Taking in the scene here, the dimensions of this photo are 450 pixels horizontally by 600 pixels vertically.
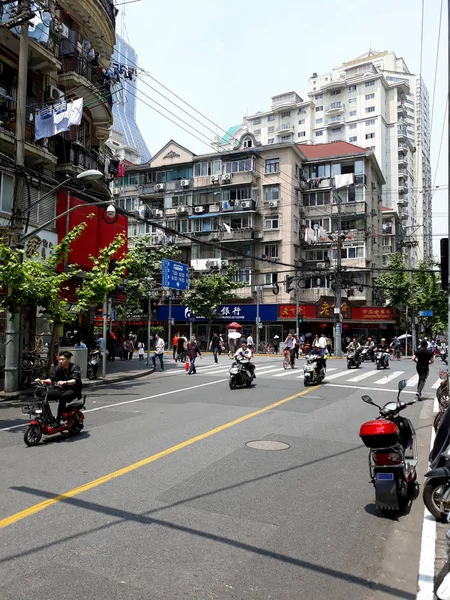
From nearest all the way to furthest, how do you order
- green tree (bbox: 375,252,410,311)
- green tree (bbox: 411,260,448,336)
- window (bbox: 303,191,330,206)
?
green tree (bbox: 375,252,410,311), green tree (bbox: 411,260,448,336), window (bbox: 303,191,330,206)

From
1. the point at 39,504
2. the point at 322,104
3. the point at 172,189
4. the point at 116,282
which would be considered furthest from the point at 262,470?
the point at 322,104

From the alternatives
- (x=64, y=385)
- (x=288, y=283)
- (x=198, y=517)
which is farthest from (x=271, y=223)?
(x=198, y=517)

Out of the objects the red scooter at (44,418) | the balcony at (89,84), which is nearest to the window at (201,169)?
the balcony at (89,84)

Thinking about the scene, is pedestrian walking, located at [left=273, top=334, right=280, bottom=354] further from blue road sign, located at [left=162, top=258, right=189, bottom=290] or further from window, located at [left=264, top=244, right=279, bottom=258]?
blue road sign, located at [left=162, top=258, right=189, bottom=290]

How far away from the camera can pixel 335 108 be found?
86438 millimetres

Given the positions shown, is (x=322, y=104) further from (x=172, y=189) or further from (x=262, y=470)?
(x=262, y=470)

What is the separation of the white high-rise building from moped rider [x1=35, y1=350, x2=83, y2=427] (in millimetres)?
69604

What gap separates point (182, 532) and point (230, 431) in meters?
4.52

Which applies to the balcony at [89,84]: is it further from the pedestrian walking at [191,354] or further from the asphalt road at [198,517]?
the asphalt road at [198,517]

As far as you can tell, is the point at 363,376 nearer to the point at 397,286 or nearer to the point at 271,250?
the point at 397,286

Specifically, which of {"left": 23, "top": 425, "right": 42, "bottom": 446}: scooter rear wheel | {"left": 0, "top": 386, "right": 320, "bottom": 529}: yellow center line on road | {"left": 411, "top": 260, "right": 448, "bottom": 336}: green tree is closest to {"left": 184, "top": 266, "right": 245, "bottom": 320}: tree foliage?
{"left": 411, "top": 260, "right": 448, "bottom": 336}: green tree

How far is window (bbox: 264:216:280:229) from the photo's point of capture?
46.5 meters

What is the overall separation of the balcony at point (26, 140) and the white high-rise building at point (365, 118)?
57292mm

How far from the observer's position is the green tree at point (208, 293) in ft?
140
